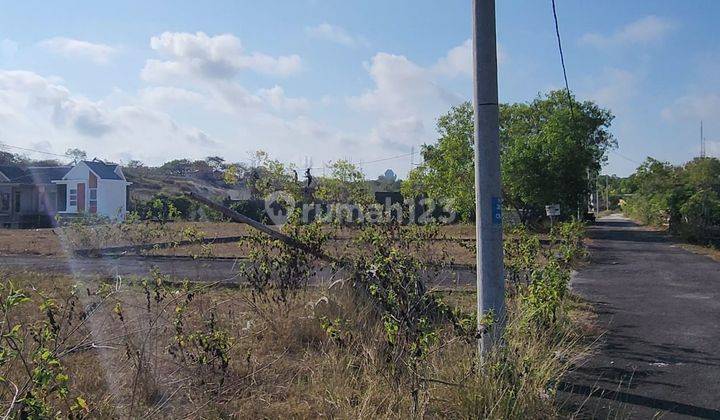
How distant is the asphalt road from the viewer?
5.42 meters

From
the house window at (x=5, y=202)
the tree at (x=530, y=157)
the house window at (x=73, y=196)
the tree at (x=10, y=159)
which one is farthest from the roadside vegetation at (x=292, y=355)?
the tree at (x=10, y=159)

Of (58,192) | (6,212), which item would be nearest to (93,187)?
(58,192)

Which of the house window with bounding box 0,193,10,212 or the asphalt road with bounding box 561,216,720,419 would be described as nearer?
the asphalt road with bounding box 561,216,720,419

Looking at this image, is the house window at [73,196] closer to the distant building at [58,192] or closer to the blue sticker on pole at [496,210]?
the distant building at [58,192]

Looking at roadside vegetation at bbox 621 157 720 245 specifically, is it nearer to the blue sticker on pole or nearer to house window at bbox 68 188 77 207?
the blue sticker on pole

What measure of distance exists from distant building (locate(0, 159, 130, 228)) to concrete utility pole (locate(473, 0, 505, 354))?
33997mm

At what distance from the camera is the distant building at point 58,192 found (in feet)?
124

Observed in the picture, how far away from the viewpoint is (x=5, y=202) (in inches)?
1554

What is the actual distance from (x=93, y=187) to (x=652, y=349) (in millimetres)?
35553

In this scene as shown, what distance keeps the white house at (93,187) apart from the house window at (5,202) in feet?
9.49

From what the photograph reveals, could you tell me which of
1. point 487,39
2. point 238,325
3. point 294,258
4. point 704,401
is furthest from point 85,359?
point 704,401

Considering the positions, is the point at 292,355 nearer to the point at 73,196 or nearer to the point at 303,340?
the point at 303,340

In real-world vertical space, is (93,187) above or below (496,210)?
above

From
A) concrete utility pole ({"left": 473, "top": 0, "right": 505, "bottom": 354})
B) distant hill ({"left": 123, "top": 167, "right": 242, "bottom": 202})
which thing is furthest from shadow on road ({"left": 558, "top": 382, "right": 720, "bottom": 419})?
distant hill ({"left": 123, "top": 167, "right": 242, "bottom": 202})
